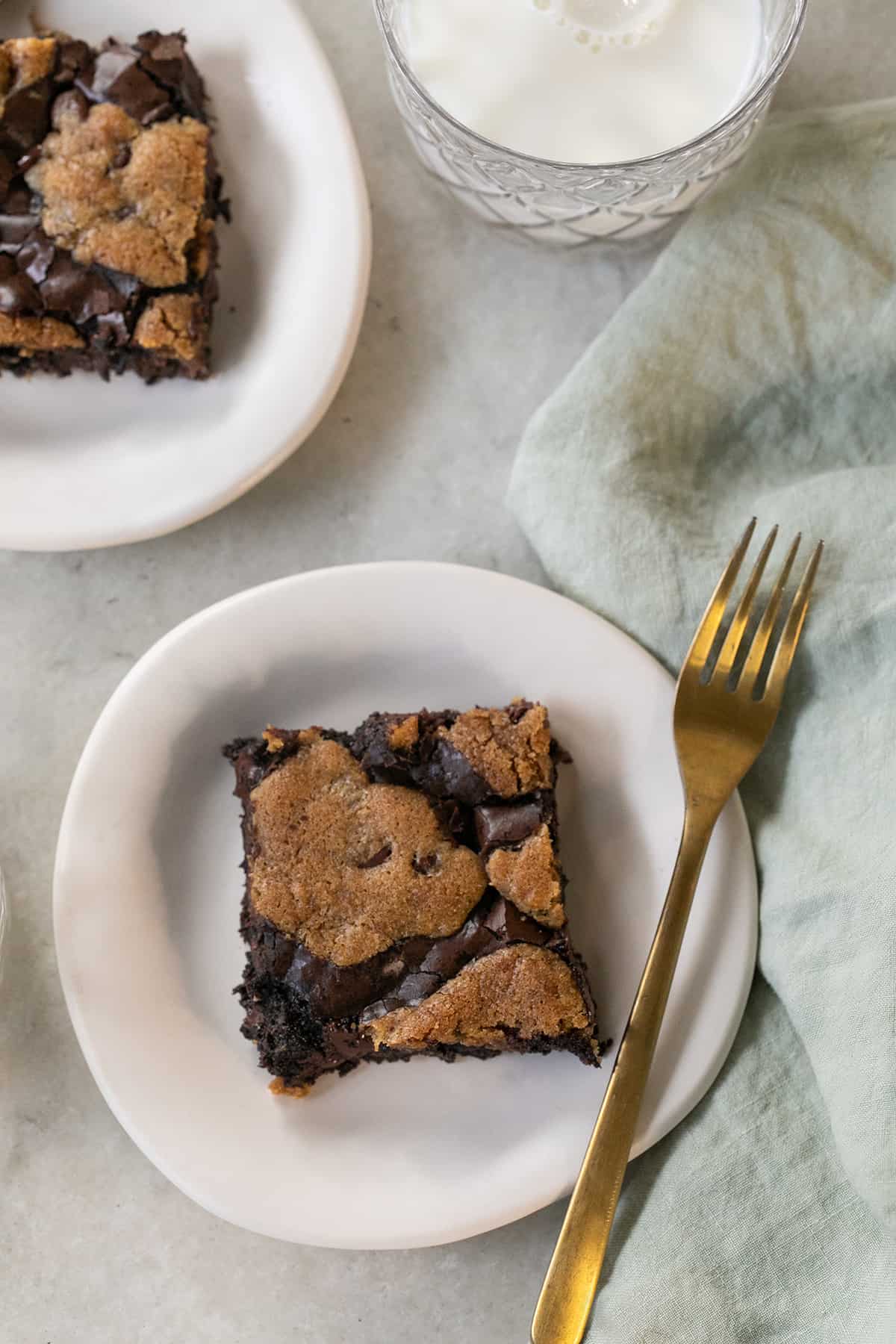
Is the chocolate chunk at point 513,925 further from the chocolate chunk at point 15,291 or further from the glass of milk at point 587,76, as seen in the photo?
the chocolate chunk at point 15,291

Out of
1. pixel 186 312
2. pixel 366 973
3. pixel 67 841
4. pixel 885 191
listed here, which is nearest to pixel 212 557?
pixel 186 312

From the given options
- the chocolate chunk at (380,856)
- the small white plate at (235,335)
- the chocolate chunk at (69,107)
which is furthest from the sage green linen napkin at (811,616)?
the chocolate chunk at (69,107)

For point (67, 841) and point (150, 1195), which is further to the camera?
point (150, 1195)

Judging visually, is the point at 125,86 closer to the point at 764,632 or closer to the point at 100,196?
the point at 100,196

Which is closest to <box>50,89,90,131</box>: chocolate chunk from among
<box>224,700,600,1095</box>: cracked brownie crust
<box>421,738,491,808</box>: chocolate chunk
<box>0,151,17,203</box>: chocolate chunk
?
<box>0,151,17,203</box>: chocolate chunk

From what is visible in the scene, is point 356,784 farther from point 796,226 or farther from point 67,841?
point 796,226

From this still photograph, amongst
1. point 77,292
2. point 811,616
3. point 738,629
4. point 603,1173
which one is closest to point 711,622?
point 738,629
